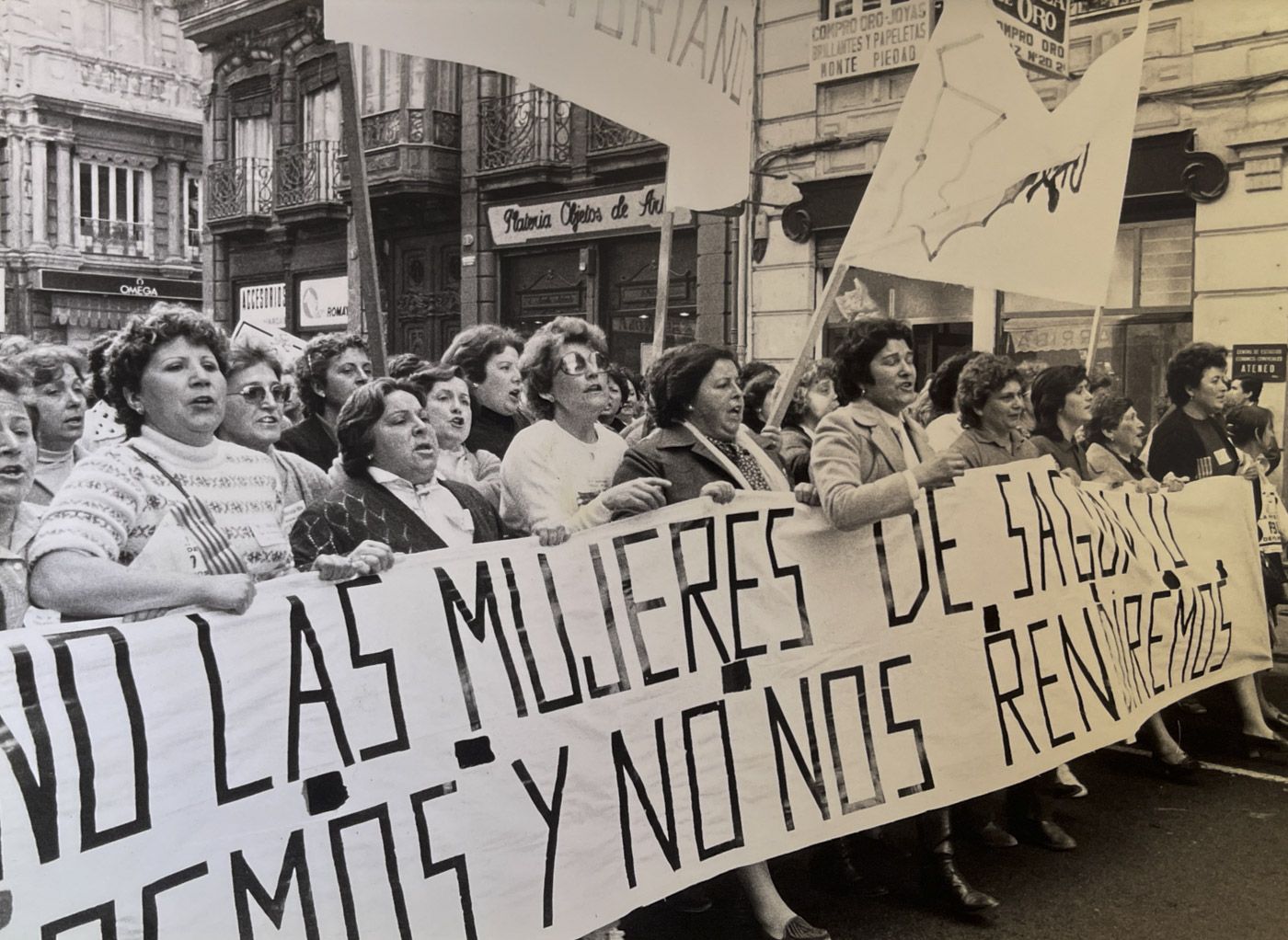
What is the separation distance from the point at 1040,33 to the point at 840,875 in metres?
4.74

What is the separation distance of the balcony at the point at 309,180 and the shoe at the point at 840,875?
8.48 ft

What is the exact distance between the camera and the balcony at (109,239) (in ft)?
9.62

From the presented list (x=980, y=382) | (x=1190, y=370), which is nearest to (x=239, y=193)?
(x=980, y=382)

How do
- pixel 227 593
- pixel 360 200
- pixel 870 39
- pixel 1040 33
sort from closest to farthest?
pixel 227 593
pixel 360 200
pixel 870 39
pixel 1040 33

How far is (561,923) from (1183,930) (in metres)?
1.96

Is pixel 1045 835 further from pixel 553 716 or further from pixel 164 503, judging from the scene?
pixel 164 503

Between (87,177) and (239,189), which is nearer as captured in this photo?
(87,177)

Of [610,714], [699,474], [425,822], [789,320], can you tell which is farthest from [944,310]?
[425,822]

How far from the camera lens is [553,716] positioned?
3.12 meters

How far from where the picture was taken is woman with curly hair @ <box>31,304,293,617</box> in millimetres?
2506

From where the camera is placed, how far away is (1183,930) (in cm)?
368

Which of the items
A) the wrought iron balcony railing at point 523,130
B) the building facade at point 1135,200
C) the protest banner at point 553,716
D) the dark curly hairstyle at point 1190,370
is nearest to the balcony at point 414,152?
the wrought iron balcony railing at point 523,130

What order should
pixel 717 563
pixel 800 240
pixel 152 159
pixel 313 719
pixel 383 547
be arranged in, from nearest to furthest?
pixel 313 719 < pixel 383 547 < pixel 152 159 < pixel 717 563 < pixel 800 240

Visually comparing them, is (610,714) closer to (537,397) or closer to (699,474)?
(699,474)
